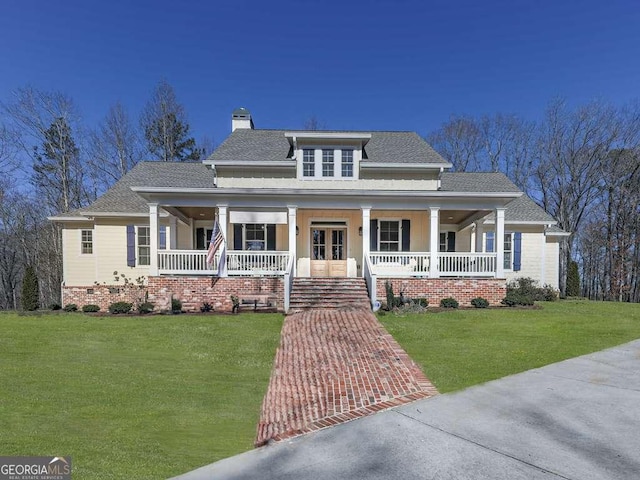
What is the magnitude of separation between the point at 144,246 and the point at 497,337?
15067mm

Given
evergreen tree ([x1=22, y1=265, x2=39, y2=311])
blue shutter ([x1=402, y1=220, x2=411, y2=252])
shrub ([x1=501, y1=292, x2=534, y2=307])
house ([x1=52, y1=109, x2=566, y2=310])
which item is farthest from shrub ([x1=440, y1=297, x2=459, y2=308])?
evergreen tree ([x1=22, y1=265, x2=39, y2=311])

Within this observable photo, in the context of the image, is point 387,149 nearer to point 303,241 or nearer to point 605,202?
point 303,241

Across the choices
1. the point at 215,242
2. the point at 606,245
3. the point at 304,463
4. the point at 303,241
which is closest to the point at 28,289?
the point at 215,242

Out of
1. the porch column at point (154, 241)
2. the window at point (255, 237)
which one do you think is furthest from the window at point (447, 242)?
the porch column at point (154, 241)

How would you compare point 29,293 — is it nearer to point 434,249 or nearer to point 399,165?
point 399,165

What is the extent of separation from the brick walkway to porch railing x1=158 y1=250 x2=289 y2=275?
14.1ft

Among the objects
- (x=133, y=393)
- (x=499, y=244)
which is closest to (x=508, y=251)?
(x=499, y=244)

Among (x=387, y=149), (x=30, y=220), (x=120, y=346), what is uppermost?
(x=387, y=149)

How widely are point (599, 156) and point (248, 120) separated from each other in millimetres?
25121

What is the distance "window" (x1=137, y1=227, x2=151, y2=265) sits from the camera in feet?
53.7

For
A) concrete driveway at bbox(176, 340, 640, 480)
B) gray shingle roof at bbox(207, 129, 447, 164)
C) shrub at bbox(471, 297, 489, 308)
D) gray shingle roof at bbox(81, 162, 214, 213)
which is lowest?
shrub at bbox(471, 297, 489, 308)

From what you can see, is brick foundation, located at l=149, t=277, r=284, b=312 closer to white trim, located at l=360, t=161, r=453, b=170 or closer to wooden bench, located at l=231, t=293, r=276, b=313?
wooden bench, located at l=231, t=293, r=276, b=313

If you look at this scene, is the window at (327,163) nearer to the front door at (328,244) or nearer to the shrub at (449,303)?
the front door at (328,244)

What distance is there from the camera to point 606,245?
2448 cm
